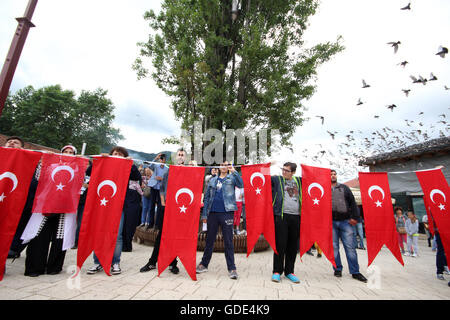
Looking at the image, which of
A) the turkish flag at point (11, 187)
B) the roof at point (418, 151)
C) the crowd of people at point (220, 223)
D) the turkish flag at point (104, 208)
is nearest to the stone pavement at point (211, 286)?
the crowd of people at point (220, 223)

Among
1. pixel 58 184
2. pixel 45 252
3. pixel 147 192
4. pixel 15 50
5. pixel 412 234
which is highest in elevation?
pixel 15 50

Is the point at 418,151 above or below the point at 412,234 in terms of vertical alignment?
above

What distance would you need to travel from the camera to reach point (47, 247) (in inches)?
136

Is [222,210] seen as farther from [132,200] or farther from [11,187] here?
[11,187]

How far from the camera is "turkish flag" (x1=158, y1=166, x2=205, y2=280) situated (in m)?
3.60

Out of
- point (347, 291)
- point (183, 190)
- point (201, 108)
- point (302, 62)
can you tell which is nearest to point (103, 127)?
point (201, 108)

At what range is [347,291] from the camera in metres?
3.33

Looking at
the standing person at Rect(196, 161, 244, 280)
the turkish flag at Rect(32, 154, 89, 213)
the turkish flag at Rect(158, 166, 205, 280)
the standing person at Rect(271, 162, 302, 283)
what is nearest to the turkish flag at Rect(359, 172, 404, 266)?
the standing person at Rect(271, 162, 302, 283)

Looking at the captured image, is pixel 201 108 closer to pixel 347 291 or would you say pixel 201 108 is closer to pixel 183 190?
pixel 183 190

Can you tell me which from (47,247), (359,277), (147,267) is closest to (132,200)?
(147,267)

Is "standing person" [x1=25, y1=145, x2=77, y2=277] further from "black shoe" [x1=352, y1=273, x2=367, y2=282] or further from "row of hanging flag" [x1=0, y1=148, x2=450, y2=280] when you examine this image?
"black shoe" [x1=352, y1=273, x2=367, y2=282]

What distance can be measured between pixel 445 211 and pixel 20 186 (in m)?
7.27

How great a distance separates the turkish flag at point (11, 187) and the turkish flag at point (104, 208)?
0.88 metres

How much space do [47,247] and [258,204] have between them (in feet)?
11.7
